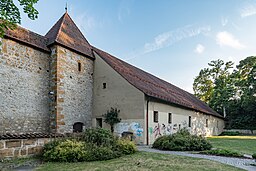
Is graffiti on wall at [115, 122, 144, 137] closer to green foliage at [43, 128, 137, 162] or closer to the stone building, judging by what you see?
the stone building

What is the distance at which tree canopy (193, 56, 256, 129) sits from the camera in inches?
1387

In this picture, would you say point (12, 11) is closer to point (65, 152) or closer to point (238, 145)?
point (65, 152)

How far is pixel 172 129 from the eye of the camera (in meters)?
19.2

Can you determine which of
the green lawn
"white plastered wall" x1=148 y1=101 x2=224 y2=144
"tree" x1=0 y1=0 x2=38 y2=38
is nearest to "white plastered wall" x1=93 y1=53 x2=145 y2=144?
"white plastered wall" x1=148 y1=101 x2=224 y2=144

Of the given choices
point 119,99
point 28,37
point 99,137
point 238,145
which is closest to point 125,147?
point 99,137

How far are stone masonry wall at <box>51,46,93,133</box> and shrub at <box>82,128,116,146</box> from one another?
4608 millimetres

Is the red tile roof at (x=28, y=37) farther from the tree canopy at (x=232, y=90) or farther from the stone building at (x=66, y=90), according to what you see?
the tree canopy at (x=232, y=90)

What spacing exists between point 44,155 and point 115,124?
25.1 ft

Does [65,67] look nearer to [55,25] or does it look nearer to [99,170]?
[55,25]

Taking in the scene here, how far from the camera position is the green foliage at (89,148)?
8.73 meters

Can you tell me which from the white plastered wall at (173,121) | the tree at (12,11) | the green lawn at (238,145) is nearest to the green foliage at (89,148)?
the tree at (12,11)

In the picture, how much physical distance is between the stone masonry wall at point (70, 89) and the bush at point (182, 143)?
20.1 ft

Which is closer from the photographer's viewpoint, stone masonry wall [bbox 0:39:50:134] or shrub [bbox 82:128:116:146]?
shrub [bbox 82:128:116:146]

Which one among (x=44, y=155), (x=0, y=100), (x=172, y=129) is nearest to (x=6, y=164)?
(x=44, y=155)
